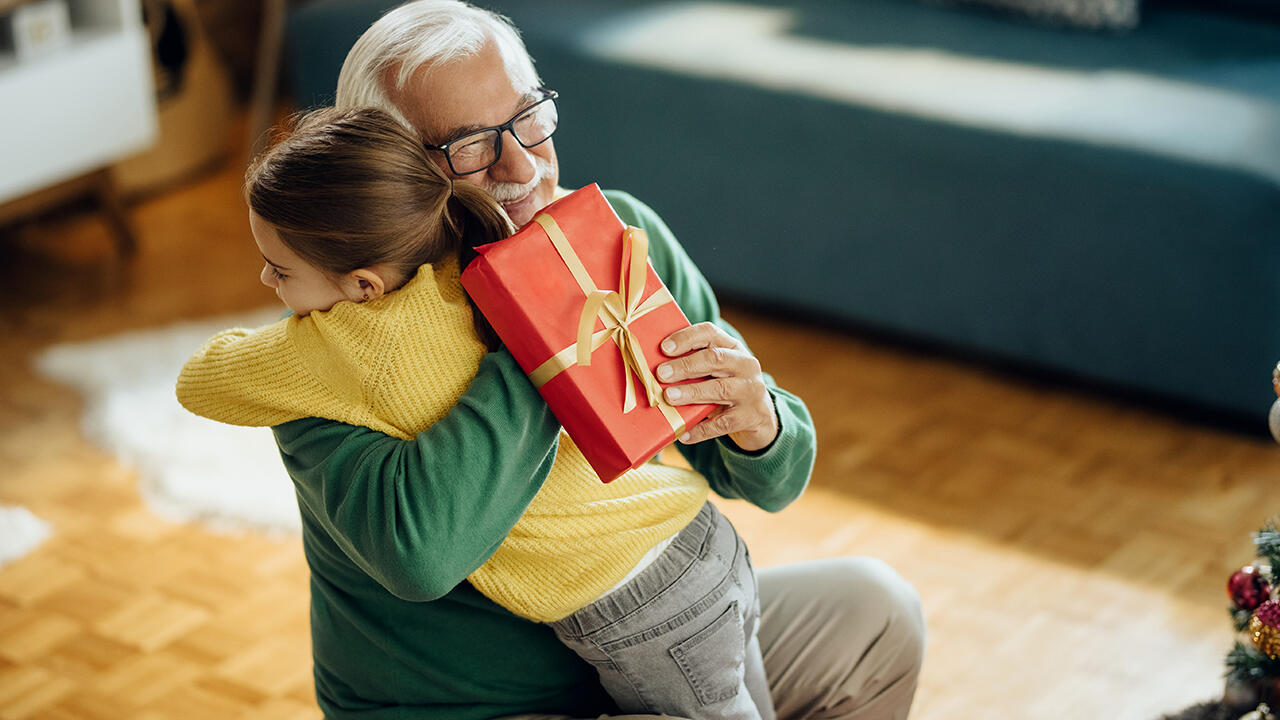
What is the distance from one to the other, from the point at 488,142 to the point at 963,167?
4.95 ft

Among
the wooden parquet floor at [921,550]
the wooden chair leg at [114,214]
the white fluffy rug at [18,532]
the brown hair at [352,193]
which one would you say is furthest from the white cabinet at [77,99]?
the brown hair at [352,193]

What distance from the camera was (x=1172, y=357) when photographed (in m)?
2.41

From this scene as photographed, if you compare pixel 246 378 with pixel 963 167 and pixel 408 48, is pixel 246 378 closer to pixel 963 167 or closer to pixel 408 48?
pixel 408 48

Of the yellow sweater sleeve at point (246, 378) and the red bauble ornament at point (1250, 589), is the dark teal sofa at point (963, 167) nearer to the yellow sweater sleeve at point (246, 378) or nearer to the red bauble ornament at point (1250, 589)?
the red bauble ornament at point (1250, 589)

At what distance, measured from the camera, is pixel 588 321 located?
1012 mm

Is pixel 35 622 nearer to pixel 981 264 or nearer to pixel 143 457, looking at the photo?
pixel 143 457

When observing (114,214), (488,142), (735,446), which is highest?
(488,142)

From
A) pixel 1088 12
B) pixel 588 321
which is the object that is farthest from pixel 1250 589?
pixel 1088 12

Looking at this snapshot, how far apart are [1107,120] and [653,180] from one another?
91cm

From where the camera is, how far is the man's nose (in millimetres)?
1193

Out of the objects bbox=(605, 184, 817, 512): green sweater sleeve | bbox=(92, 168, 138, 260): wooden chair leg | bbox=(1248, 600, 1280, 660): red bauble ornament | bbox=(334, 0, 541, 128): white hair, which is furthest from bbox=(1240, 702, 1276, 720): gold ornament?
bbox=(92, 168, 138, 260): wooden chair leg

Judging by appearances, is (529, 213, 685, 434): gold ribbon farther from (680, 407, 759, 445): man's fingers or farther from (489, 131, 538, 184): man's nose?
(489, 131, 538, 184): man's nose

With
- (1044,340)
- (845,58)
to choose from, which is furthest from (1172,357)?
(845,58)

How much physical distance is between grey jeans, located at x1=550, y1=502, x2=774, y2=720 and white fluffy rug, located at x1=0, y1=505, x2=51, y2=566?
1.37 m
